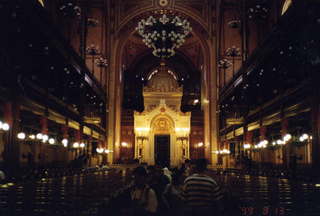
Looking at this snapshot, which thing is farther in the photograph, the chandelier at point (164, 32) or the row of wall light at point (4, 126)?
the chandelier at point (164, 32)

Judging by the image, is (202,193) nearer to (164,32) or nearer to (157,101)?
(164,32)

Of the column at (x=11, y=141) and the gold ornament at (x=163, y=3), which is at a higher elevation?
the gold ornament at (x=163, y=3)

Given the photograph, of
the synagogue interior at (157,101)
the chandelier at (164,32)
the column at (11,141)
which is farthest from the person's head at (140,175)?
the chandelier at (164,32)

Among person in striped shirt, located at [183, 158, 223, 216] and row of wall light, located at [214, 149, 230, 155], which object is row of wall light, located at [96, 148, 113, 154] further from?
person in striped shirt, located at [183, 158, 223, 216]

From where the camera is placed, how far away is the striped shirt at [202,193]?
4.66 meters

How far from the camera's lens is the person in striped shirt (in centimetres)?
467

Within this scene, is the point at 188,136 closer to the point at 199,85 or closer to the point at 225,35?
the point at 199,85

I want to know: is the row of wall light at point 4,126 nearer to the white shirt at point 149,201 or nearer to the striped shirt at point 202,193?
the white shirt at point 149,201

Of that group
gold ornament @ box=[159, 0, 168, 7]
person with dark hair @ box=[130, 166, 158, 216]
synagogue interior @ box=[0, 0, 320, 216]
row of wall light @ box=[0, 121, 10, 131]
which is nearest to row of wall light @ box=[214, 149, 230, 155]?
synagogue interior @ box=[0, 0, 320, 216]

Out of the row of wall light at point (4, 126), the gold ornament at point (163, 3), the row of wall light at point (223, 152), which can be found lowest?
the row of wall light at point (223, 152)
